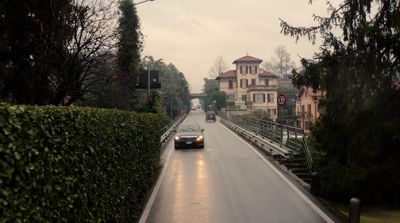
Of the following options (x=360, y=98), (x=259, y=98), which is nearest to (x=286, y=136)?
(x=360, y=98)

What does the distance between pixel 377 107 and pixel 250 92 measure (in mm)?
97662

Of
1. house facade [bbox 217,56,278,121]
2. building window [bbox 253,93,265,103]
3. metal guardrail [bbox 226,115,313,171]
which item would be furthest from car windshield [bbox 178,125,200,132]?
building window [bbox 253,93,265,103]

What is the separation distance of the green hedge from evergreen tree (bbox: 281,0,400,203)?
7.53 metres

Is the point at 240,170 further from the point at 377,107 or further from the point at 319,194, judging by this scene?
the point at 377,107

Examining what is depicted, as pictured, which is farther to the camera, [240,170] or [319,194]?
[240,170]

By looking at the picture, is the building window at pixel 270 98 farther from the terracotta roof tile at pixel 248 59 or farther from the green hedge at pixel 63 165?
the green hedge at pixel 63 165

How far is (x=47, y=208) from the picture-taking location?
4.55m

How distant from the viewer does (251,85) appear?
113 m

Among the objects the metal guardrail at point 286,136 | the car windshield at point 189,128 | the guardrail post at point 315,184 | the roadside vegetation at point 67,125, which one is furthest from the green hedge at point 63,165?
the car windshield at point 189,128

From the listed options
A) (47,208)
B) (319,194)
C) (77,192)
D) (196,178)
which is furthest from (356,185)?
(47,208)

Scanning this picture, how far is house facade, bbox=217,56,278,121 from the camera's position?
10962cm

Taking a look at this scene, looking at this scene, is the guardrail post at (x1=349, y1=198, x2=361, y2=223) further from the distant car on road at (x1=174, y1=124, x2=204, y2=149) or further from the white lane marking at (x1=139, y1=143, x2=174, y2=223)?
the distant car on road at (x1=174, y1=124, x2=204, y2=149)

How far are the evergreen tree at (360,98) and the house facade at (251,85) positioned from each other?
89.1m

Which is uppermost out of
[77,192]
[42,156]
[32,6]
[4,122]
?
[32,6]
